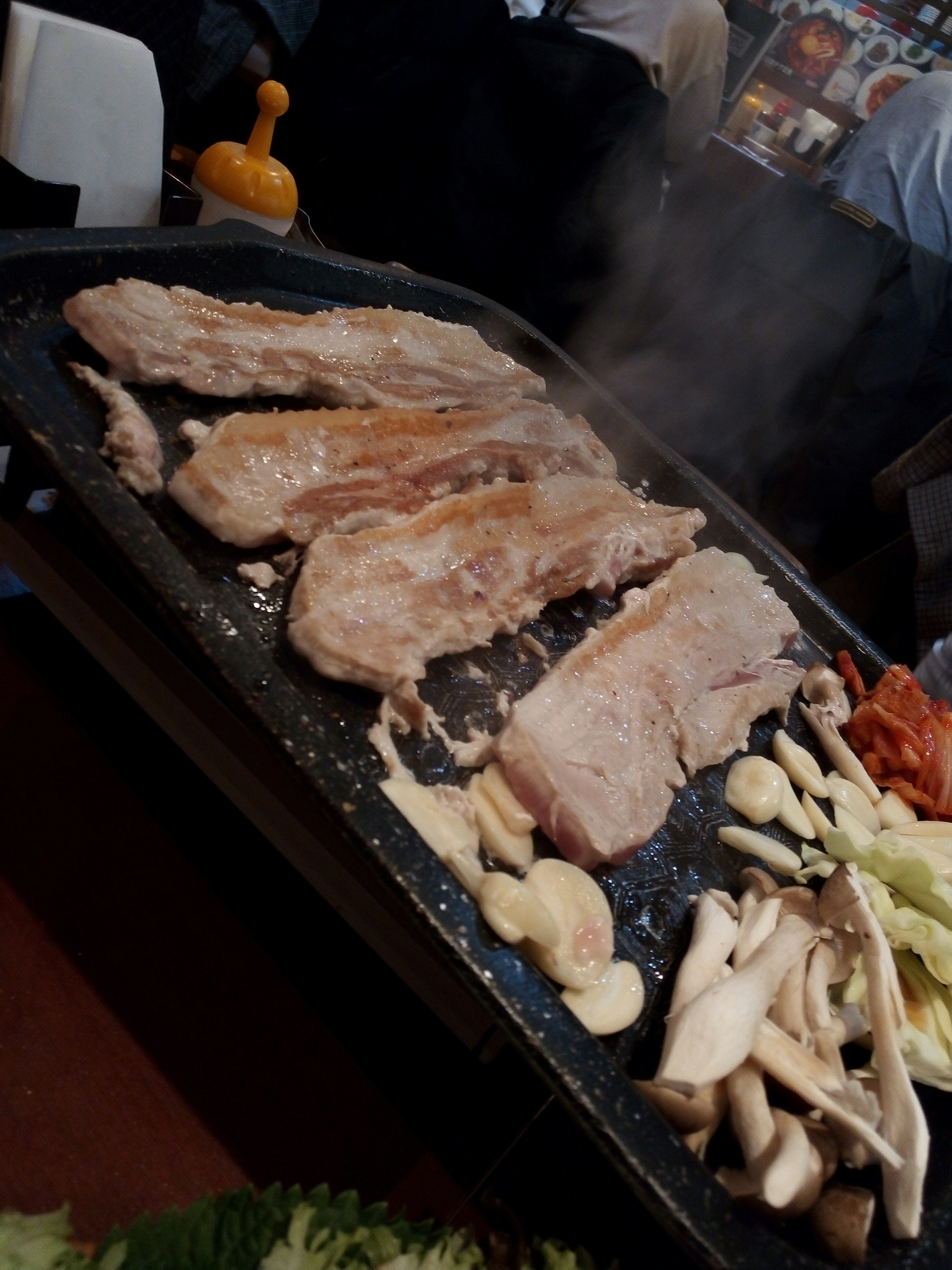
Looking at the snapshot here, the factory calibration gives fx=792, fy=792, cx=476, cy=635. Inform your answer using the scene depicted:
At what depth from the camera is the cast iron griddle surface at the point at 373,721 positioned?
4.41 ft

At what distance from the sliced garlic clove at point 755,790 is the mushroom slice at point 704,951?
417 millimetres

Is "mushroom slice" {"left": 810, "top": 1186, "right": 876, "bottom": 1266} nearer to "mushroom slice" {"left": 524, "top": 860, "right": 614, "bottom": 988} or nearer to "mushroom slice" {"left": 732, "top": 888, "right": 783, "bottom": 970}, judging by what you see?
"mushroom slice" {"left": 732, "top": 888, "right": 783, "bottom": 970}

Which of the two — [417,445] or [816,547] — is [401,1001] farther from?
[816,547]

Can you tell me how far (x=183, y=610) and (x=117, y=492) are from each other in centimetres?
33

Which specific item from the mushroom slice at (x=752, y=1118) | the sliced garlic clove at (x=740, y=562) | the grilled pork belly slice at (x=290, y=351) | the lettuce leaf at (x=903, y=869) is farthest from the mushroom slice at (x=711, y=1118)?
the grilled pork belly slice at (x=290, y=351)

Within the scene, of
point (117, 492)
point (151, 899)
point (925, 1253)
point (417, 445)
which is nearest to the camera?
point (925, 1253)

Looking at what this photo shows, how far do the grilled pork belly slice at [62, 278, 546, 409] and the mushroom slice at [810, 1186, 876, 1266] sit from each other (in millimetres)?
2309

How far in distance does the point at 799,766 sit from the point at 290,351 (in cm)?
201

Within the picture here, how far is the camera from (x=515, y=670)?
214 centimetres

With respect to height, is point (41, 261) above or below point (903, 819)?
above

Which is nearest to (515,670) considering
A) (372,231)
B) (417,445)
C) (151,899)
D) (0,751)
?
(417,445)

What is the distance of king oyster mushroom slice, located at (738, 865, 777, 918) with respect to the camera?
192cm

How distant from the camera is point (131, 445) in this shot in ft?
6.09

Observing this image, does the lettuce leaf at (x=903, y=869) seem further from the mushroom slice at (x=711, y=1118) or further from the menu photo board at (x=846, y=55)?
the menu photo board at (x=846, y=55)
